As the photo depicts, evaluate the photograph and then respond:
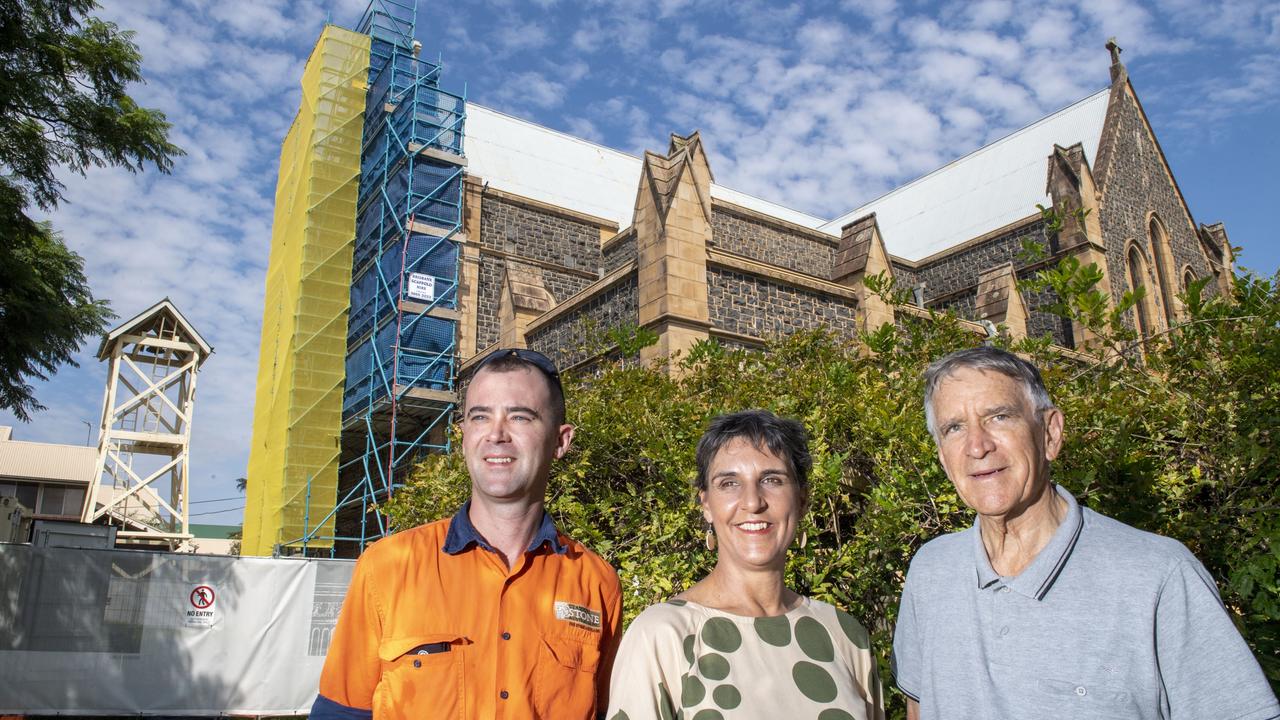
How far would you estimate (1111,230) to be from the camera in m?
21.3

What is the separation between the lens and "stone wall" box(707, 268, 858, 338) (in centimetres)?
1229

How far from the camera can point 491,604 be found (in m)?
2.23

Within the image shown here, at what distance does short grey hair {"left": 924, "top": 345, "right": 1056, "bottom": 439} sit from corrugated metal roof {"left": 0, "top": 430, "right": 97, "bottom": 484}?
50843 millimetres

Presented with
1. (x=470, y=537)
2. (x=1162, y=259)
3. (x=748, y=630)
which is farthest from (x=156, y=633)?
(x=1162, y=259)

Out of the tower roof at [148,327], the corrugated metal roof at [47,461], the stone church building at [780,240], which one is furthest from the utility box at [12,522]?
the stone church building at [780,240]

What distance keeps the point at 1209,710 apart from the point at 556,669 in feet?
4.90

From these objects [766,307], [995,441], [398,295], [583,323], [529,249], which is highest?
[529,249]

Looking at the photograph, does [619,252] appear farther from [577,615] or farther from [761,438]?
[577,615]

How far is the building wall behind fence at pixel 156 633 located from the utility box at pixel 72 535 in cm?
162

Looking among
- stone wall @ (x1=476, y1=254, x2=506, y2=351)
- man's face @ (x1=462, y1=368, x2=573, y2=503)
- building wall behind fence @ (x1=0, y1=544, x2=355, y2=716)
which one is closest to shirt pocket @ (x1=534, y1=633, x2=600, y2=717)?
man's face @ (x1=462, y1=368, x2=573, y2=503)

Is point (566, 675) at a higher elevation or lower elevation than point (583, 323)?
lower

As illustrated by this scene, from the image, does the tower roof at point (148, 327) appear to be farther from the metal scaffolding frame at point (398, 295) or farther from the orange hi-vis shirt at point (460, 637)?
the orange hi-vis shirt at point (460, 637)

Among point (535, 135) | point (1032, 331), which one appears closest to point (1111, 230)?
point (1032, 331)

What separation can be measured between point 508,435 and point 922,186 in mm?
30067
